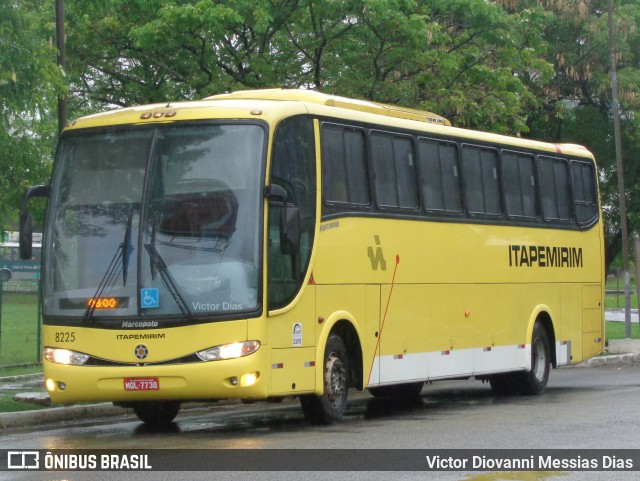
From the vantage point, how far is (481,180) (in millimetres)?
19062

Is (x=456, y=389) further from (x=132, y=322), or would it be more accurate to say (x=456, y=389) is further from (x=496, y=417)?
(x=132, y=322)

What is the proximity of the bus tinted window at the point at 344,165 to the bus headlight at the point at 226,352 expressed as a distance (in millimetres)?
2381

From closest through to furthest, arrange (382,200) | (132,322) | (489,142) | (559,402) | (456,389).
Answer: (132,322)
(382,200)
(559,402)
(489,142)
(456,389)

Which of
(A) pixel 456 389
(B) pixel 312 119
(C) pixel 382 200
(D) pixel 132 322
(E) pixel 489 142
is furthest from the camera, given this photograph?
(A) pixel 456 389

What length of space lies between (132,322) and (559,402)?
710cm

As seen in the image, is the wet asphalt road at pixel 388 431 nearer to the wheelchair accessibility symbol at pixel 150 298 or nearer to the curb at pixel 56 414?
the curb at pixel 56 414

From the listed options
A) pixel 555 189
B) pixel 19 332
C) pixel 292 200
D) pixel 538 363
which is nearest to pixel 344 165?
pixel 292 200

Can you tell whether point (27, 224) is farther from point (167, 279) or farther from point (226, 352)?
point (226, 352)

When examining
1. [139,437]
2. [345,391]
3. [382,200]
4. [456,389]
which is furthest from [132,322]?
[456,389]

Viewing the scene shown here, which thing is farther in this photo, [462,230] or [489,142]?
[489,142]

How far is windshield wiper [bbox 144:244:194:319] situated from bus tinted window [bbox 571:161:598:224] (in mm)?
10198

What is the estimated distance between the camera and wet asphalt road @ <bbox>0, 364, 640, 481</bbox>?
34.0 ft

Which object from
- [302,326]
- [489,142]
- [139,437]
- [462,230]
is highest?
[489,142]

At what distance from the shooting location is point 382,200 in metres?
16.4
